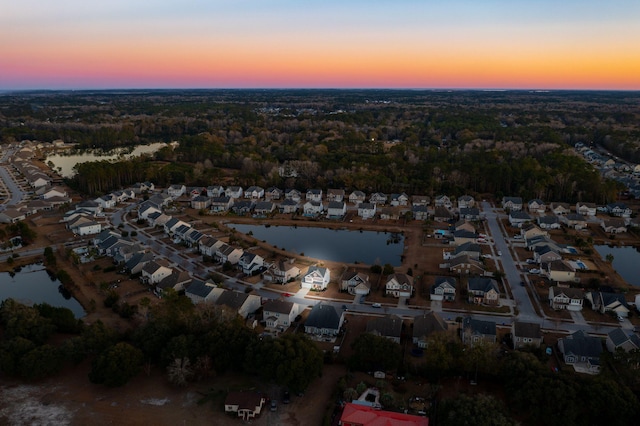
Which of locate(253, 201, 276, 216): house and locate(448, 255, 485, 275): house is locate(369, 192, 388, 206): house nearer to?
locate(253, 201, 276, 216): house

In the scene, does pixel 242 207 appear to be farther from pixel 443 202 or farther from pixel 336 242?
pixel 443 202

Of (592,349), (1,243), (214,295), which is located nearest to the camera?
(592,349)

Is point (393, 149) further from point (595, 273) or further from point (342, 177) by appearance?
point (595, 273)

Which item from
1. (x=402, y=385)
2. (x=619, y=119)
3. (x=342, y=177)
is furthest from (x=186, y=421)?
(x=619, y=119)

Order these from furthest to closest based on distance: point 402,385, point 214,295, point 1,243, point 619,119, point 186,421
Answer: point 619,119, point 1,243, point 214,295, point 402,385, point 186,421

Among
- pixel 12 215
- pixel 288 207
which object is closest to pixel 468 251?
pixel 288 207

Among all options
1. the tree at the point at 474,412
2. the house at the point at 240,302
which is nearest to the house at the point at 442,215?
the house at the point at 240,302
